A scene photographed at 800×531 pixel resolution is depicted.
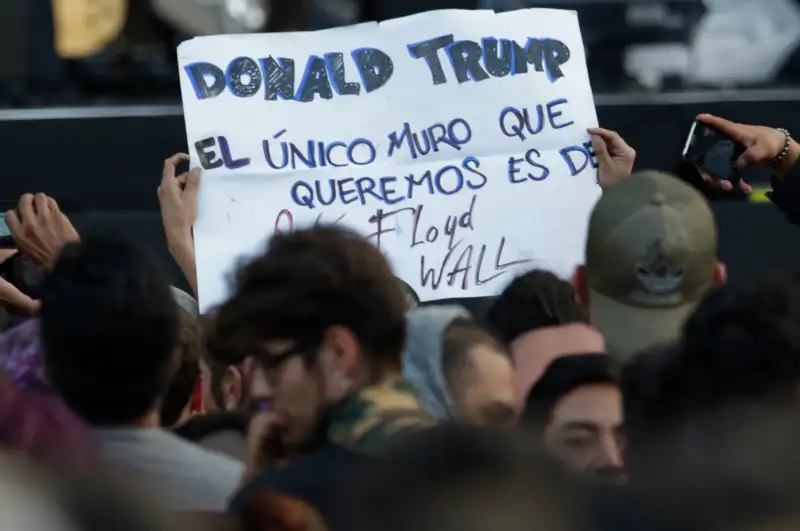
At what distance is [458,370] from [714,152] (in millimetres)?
1224

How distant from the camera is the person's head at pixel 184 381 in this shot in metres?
3.00

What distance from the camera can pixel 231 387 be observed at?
3.03 m

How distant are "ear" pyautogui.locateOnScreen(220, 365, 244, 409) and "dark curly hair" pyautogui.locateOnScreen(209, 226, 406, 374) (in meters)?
0.68

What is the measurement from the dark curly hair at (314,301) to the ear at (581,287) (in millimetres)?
759

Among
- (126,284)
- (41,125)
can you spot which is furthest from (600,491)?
(41,125)

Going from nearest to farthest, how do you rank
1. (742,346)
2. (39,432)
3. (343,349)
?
(39,432) → (742,346) → (343,349)

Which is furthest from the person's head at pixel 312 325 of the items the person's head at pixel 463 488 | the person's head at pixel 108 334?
the person's head at pixel 463 488

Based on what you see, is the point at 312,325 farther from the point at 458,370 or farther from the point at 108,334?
the point at 458,370

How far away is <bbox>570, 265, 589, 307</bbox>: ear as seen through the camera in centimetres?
296

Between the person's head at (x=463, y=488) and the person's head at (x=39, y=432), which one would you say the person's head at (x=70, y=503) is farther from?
the person's head at (x=463, y=488)

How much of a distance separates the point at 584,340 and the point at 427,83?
1156mm

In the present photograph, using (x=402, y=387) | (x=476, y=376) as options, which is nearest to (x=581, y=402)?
(x=476, y=376)

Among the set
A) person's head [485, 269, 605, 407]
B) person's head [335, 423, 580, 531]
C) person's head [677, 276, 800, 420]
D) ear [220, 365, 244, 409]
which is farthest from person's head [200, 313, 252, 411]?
person's head [335, 423, 580, 531]

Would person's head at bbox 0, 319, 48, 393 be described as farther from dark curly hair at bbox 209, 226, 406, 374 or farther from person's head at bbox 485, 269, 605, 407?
person's head at bbox 485, 269, 605, 407
